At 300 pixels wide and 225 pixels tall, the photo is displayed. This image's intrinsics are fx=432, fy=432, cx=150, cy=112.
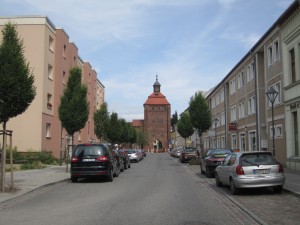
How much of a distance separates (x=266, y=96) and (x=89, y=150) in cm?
1666

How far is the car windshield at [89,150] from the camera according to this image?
1988 cm

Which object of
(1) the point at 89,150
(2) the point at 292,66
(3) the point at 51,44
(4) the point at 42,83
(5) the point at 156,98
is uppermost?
(5) the point at 156,98

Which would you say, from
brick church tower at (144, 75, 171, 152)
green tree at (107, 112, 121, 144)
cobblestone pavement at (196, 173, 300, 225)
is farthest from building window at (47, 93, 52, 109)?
brick church tower at (144, 75, 171, 152)

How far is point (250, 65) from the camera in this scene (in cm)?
3675

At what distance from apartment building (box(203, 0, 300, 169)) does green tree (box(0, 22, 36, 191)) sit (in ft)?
40.9

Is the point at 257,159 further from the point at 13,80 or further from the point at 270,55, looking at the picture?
the point at 270,55

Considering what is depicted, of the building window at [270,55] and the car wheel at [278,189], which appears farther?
the building window at [270,55]

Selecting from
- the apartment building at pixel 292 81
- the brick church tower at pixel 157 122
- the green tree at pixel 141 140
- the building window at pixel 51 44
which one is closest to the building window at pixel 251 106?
the apartment building at pixel 292 81

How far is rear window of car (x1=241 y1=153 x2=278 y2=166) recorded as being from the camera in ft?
46.0

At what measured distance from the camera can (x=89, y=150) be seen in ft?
65.6

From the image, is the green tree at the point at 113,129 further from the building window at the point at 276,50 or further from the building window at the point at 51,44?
the building window at the point at 276,50

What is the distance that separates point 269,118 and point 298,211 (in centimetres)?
2072

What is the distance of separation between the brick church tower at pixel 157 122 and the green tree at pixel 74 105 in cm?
10166

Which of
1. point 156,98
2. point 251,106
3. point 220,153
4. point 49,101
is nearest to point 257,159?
point 220,153
